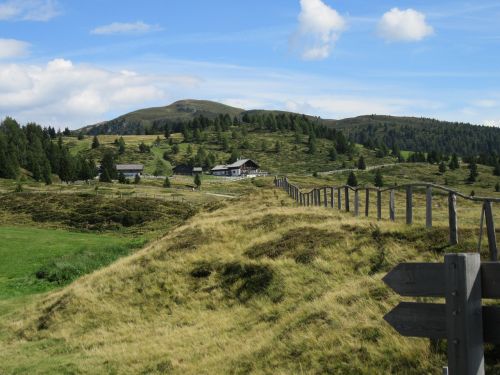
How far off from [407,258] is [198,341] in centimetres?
550

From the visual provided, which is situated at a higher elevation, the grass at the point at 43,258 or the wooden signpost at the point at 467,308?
the wooden signpost at the point at 467,308

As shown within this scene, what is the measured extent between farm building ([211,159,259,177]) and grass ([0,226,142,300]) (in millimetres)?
137231

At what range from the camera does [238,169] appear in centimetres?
18975

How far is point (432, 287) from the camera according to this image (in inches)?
194

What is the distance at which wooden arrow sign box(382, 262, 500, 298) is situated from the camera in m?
4.60

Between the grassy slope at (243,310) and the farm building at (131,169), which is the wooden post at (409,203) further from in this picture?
the farm building at (131,169)

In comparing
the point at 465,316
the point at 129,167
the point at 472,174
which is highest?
the point at 465,316

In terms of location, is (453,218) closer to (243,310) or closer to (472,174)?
(243,310)

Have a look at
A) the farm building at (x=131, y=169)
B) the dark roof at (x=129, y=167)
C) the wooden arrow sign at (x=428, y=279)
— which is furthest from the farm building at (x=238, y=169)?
the wooden arrow sign at (x=428, y=279)

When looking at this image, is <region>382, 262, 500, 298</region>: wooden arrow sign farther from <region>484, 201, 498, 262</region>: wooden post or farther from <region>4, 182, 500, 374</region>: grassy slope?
<region>484, 201, 498, 262</region>: wooden post

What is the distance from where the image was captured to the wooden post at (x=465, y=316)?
14.9 feet

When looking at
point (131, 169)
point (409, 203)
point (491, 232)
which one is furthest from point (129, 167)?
point (491, 232)

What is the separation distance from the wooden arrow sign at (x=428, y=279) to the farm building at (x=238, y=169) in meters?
184

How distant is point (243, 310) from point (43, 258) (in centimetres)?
2878
